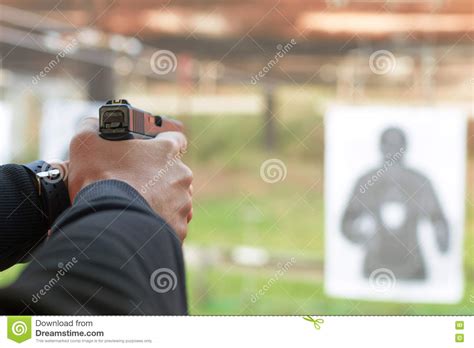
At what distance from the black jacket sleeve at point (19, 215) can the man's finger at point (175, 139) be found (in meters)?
0.11

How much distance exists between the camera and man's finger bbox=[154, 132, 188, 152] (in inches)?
18.7

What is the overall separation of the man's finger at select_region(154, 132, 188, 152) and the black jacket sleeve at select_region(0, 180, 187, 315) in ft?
0.29

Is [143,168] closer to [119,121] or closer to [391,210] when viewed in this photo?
[119,121]

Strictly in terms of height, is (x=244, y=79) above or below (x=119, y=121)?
above

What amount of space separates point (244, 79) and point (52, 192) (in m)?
1.41

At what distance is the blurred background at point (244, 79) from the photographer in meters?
1.90

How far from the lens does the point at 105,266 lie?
1.12 ft
